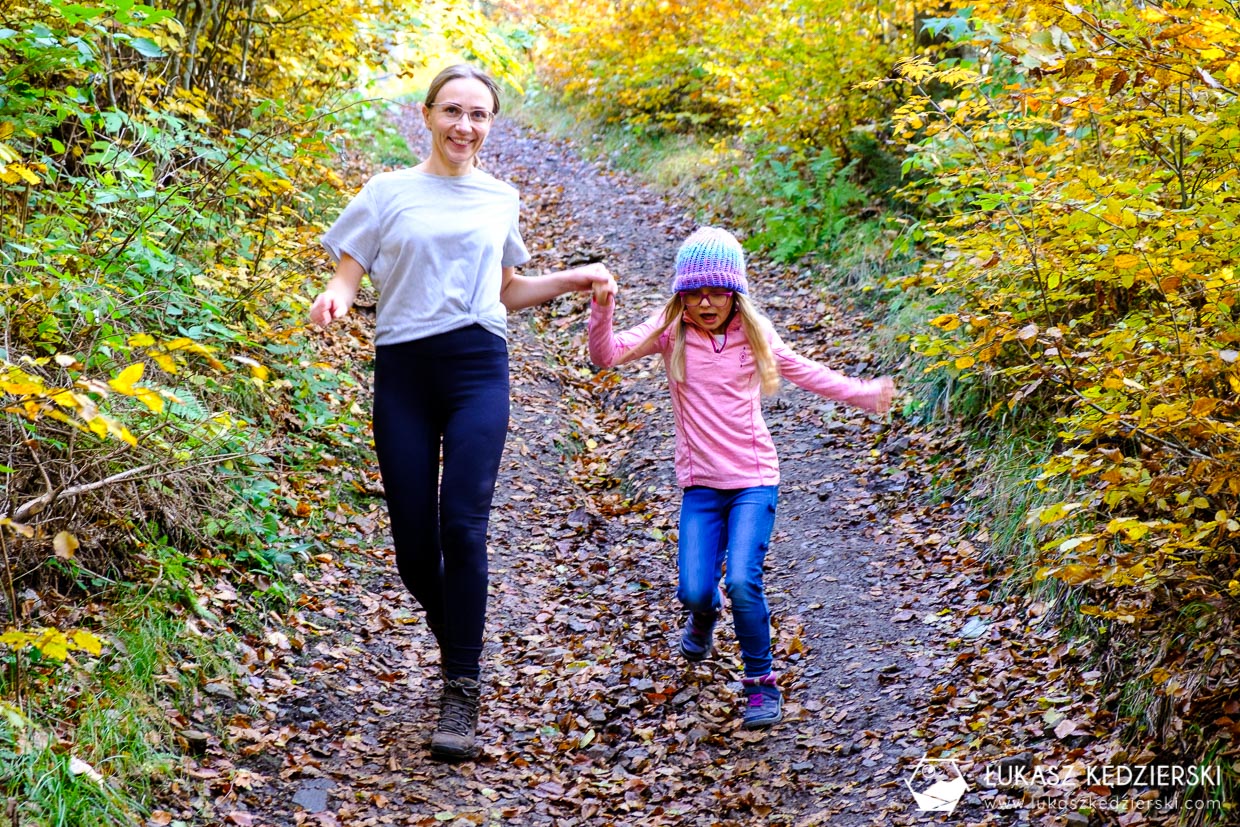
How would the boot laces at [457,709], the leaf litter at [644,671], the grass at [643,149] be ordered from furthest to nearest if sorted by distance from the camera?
the grass at [643,149] → the boot laces at [457,709] → the leaf litter at [644,671]

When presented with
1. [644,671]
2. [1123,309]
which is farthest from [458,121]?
[1123,309]

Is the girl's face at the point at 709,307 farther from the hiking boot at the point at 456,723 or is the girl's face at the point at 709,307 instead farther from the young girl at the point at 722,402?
the hiking boot at the point at 456,723

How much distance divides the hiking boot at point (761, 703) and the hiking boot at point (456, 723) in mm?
1209

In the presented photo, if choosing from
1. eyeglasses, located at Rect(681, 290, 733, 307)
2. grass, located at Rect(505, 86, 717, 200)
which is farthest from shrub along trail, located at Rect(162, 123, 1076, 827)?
grass, located at Rect(505, 86, 717, 200)

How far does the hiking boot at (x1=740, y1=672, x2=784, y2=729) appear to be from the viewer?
462 cm

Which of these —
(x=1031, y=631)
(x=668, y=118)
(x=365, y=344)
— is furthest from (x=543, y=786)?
(x=668, y=118)

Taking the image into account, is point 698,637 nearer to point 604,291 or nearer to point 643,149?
point 604,291

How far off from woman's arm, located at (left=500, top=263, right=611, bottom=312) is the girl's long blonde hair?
441 mm

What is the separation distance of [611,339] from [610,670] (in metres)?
1.72

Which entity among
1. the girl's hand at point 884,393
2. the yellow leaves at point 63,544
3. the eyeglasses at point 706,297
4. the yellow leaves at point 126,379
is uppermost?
the eyeglasses at point 706,297

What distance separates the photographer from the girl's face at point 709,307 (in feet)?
15.6

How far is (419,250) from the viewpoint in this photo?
4.14 meters

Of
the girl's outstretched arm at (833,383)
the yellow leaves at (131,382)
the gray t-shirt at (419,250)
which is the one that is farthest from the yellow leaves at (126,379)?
the girl's outstretched arm at (833,383)

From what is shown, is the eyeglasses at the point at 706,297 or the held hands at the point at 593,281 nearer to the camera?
the held hands at the point at 593,281
